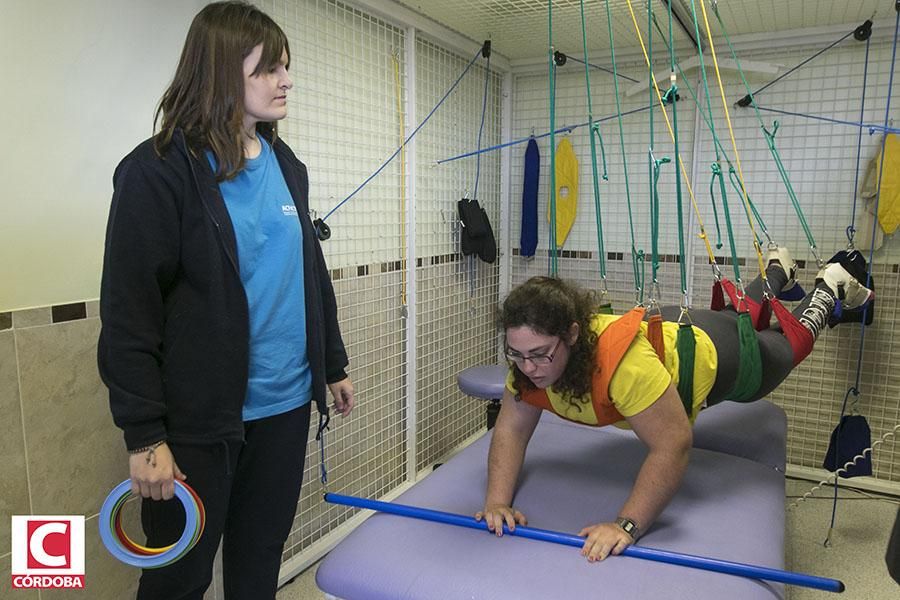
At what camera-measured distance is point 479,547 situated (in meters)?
1.32

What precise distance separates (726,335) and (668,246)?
4.80 ft

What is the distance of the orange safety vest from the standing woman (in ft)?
2.03

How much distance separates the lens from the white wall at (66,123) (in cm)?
129

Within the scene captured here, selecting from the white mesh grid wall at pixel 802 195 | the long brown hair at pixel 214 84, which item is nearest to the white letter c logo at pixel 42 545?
the long brown hair at pixel 214 84

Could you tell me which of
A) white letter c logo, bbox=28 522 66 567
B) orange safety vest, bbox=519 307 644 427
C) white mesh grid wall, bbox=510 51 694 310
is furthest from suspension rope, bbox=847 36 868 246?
white letter c logo, bbox=28 522 66 567

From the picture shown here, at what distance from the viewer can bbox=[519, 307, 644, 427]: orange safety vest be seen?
4.62 ft

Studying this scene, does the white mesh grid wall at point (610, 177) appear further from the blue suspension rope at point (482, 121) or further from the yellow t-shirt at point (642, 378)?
the yellow t-shirt at point (642, 378)

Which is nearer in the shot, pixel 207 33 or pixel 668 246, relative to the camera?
pixel 207 33

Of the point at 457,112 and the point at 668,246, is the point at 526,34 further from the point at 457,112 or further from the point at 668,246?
the point at 668,246

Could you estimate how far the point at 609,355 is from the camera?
1.41 meters

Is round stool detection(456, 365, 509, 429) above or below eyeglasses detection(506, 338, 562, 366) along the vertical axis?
below

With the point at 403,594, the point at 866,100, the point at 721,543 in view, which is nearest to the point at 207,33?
the point at 403,594

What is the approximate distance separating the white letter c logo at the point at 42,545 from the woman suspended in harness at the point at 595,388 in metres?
0.96

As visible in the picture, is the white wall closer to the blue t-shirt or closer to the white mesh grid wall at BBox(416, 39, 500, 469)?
the blue t-shirt
